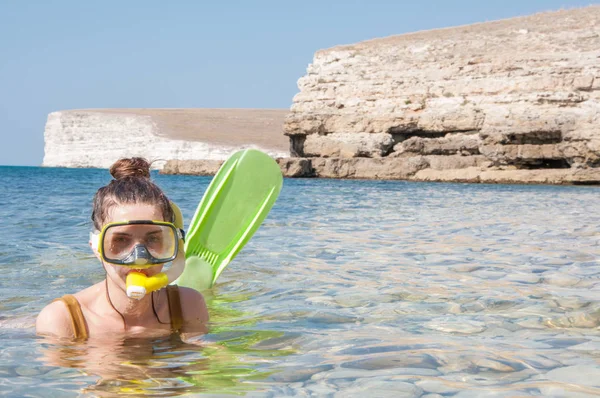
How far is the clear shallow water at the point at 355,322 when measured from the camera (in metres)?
2.20

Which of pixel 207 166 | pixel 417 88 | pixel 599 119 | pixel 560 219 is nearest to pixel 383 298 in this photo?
pixel 560 219

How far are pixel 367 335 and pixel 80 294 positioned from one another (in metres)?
1.16

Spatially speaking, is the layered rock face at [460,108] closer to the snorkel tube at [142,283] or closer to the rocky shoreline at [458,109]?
the rocky shoreline at [458,109]

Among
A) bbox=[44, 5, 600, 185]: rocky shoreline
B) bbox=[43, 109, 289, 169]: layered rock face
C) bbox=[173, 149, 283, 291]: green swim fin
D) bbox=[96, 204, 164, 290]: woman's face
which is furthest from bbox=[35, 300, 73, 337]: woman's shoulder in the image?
bbox=[43, 109, 289, 169]: layered rock face

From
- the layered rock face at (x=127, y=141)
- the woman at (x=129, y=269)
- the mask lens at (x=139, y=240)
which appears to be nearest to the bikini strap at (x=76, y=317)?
the woman at (x=129, y=269)

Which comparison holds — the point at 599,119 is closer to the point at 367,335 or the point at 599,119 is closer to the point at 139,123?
the point at 367,335

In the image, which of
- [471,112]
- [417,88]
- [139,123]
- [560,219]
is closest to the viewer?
[560,219]

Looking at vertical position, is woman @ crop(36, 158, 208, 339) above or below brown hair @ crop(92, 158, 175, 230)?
below

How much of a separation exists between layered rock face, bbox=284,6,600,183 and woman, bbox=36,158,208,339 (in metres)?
21.0

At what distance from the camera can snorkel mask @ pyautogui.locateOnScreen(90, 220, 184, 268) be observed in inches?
92.5

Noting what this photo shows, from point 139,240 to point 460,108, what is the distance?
25.5 metres

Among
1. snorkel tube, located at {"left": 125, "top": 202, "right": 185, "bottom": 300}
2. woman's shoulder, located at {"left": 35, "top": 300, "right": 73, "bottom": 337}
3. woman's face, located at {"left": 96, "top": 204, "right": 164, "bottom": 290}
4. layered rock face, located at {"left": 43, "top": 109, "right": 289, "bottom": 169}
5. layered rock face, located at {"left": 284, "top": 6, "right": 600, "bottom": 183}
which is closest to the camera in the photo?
snorkel tube, located at {"left": 125, "top": 202, "right": 185, "bottom": 300}

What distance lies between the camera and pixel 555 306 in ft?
11.5

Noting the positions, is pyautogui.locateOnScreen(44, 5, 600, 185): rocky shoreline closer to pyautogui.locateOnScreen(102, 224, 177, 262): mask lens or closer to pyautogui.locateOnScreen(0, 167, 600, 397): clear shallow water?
pyautogui.locateOnScreen(0, 167, 600, 397): clear shallow water
